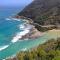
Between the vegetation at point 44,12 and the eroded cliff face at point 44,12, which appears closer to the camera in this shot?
the vegetation at point 44,12

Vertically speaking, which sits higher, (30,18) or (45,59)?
(45,59)

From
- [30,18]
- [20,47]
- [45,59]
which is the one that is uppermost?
[45,59]

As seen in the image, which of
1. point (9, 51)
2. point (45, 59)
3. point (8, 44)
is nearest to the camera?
point (45, 59)

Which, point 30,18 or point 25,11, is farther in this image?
point 25,11

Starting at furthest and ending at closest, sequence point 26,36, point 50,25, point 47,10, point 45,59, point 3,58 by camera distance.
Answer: point 47,10, point 50,25, point 26,36, point 3,58, point 45,59

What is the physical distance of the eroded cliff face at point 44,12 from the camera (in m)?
104

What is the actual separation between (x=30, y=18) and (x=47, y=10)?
348 inches

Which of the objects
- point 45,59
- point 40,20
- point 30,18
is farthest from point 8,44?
point 30,18

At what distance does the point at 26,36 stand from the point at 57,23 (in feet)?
72.8

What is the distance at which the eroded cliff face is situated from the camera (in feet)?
342

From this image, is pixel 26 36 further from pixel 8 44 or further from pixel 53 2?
pixel 53 2

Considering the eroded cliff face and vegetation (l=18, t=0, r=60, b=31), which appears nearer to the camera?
vegetation (l=18, t=0, r=60, b=31)

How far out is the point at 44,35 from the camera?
262 ft

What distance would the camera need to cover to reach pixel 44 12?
11931 cm
